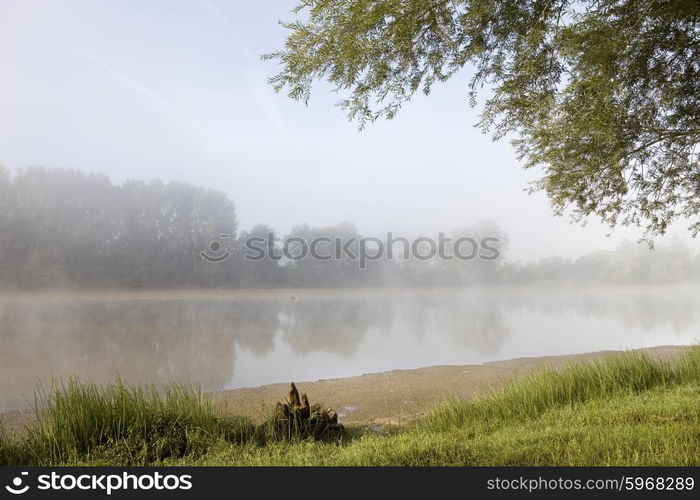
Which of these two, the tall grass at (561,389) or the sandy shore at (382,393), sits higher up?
the tall grass at (561,389)

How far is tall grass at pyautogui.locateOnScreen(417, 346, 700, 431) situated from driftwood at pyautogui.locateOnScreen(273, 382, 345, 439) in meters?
1.28

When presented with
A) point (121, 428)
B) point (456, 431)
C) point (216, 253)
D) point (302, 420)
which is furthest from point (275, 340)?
point (216, 253)

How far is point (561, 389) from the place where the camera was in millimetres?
6742

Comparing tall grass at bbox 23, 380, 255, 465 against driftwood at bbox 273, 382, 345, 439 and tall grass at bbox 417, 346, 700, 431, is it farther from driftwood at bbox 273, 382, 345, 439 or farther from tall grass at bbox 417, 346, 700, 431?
tall grass at bbox 417, 346, 700, 431

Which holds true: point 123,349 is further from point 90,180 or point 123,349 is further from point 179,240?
point 90,180

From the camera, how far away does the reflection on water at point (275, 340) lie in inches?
511

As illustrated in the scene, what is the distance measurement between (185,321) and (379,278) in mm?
30931

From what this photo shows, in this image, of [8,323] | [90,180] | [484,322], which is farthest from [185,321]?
[90,180]

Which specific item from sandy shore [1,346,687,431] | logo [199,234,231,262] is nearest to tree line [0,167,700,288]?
logo [199,234,231,262]

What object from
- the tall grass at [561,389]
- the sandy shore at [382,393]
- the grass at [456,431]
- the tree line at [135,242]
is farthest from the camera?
the tree line at [135,242]

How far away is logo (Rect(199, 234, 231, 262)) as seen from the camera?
44812 mm

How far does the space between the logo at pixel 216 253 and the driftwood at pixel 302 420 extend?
40.1 meters
